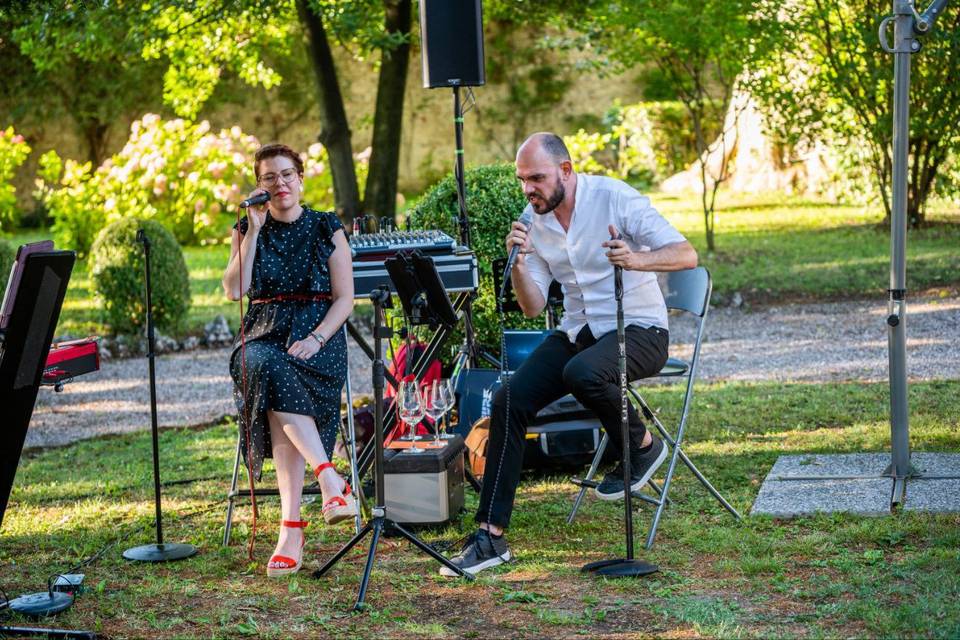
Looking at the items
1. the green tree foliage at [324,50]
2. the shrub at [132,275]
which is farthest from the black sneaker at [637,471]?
the green tree foliage at [324,50]

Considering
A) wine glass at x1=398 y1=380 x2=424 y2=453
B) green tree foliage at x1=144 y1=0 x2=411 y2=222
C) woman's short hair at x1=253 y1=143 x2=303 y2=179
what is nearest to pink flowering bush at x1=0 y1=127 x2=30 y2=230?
green tree foliage at x1=144 y1=0 x2=411 y2=222

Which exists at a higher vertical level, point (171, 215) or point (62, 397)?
point (171, 215)

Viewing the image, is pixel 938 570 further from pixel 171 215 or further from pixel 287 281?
pixel 171 215

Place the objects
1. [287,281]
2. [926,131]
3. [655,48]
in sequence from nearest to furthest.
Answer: [287,281], [926,131], [655,48]

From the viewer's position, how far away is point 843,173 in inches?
576

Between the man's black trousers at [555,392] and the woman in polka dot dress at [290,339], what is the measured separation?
1.71 ft

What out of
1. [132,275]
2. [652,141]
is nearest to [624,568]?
[132,275]

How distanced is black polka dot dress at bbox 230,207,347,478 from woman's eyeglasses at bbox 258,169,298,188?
151mm

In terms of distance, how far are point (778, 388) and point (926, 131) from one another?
203 inches

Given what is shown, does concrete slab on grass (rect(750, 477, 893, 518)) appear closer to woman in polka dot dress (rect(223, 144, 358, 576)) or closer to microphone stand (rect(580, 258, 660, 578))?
microphone stand (rect(580, 258, 660, 578))

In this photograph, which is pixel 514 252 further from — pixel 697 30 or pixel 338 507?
pixel 697 30

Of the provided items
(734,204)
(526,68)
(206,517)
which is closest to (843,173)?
(734,204)

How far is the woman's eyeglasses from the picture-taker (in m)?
4.48

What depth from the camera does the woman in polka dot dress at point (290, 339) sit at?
13.9 feet
